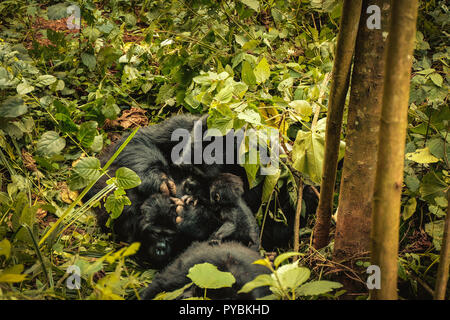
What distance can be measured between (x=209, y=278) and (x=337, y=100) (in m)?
0.94

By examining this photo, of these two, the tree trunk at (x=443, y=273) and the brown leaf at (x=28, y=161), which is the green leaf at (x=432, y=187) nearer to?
the tree trunk at (x=443, y=273)

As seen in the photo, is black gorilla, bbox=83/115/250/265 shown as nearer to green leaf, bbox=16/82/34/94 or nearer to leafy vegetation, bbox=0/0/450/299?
leafy vegetation, bbox=0/0/450/299

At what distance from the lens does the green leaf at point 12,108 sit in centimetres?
280

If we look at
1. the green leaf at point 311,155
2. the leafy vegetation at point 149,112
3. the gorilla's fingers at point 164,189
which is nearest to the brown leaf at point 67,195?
the leafy vegetation at point 149,112

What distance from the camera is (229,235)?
2350mm

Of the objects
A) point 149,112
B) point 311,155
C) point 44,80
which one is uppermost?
point 44,80

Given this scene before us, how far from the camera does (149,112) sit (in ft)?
12.3

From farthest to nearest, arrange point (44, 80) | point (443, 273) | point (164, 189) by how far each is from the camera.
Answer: point (44, 80)
point (164, 189)
point (443, 273)

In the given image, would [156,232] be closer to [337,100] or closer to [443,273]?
[337,100]

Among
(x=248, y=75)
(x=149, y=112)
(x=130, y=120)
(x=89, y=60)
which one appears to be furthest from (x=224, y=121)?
(x=89, y=60)

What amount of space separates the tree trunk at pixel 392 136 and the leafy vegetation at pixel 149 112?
29 centimetres

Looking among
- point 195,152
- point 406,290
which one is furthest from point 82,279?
point 406,290

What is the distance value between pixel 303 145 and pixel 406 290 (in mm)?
833

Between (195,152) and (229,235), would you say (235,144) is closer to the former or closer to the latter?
(195,152)
